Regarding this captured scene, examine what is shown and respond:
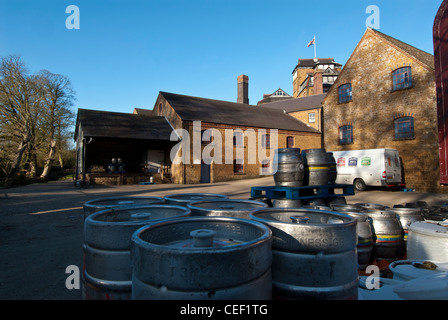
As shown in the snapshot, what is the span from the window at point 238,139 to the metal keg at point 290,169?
14584 millimetres

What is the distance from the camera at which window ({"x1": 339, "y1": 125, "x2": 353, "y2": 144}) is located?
1692 cm

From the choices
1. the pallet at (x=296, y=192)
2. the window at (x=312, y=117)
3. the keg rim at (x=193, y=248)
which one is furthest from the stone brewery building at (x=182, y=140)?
the keg rim at (x=193, y=248)

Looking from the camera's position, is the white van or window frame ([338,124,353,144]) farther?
window frame ([338,124,353,144])

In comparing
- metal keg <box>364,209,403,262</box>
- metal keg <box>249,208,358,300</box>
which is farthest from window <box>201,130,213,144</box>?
metal keg <box>249,208,358,300</box>

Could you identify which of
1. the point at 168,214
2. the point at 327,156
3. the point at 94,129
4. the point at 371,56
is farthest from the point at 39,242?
the point at 371,56

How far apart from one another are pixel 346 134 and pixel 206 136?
984 cm

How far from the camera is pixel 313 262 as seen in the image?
4.84 ft

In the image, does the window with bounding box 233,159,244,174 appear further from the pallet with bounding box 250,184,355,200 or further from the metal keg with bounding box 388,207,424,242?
the metal keg with bounding box 388,207,424,242

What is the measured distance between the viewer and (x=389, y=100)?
14.6m

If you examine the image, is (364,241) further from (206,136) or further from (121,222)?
(206,136)

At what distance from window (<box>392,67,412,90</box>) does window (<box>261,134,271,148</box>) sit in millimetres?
9997

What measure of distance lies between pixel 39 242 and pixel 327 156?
651 centimetres
